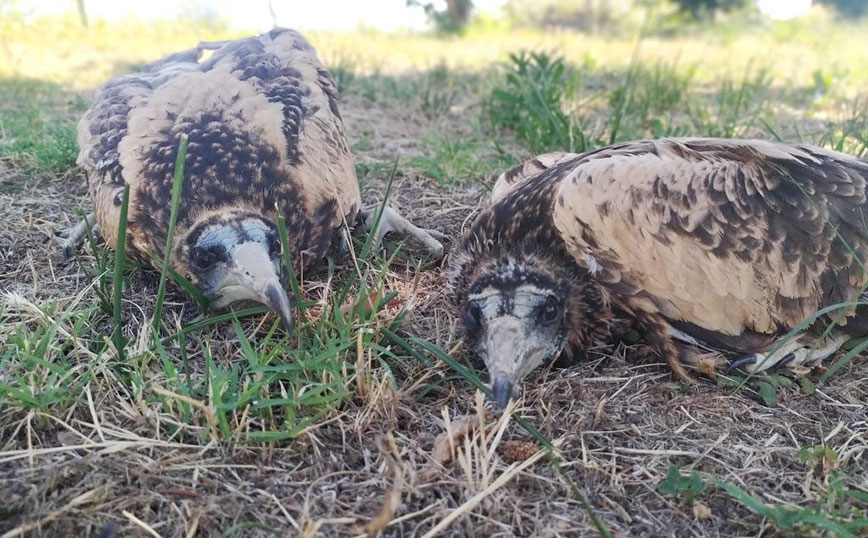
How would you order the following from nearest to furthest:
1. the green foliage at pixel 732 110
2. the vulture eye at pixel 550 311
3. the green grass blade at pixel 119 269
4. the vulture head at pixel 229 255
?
the green grass blade at pixel 119 269, the vulture eye at pixel 550 311, the vulture head at pixel 229 255, the green foliage at pixel 732 110

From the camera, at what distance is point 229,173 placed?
274 centimetres

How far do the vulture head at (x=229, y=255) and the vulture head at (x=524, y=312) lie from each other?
76 cm

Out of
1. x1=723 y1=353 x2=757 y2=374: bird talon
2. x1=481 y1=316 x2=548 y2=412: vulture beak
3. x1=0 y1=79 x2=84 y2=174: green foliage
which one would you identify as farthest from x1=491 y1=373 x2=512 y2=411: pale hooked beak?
x1=0 y1=79 x2=84 y2=174: green foliage

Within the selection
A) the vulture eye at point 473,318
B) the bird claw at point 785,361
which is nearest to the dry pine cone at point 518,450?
the vulture eye at point 473,318

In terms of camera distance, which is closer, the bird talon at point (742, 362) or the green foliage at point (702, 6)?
the bird talon at point (742, 362)

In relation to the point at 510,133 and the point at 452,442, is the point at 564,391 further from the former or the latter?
the point at 510,133

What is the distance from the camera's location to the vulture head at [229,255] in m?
2.48

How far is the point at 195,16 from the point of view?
1238 cm

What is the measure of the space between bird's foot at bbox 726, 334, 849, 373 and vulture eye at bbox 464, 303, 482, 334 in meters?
0.89

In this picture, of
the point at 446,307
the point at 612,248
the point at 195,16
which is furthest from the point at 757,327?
the point at 195,16

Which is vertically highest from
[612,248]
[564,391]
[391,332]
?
[612,248]

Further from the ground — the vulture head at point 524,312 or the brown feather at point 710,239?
the brown feather at point 710,239

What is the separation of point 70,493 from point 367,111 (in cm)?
451

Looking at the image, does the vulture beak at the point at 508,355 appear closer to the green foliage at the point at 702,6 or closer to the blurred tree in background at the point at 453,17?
the blurred tree in background at the point at 453,17
